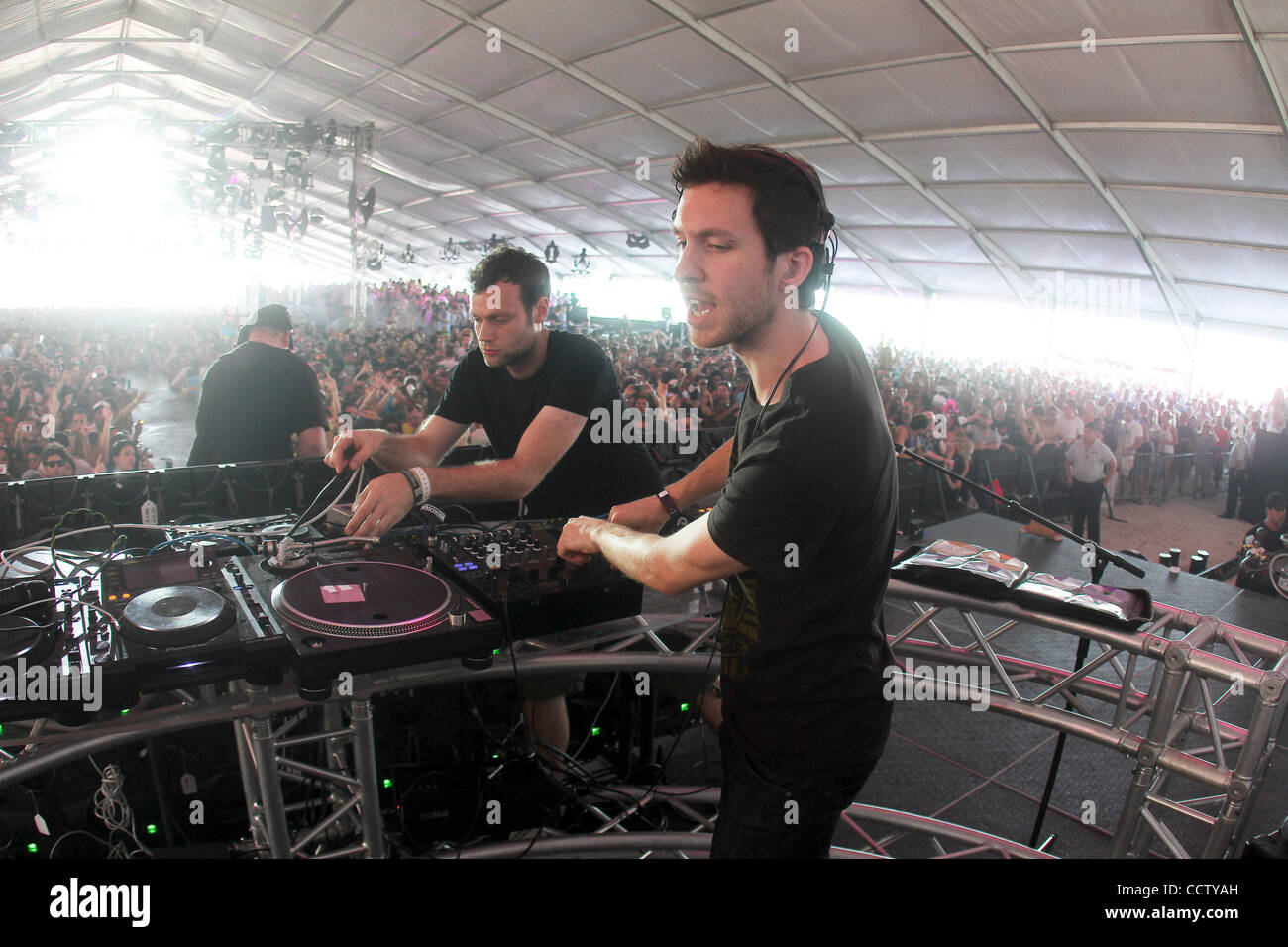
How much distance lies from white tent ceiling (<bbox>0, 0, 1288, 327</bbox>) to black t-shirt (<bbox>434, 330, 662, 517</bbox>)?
9.24 m

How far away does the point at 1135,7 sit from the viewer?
8.25 metres

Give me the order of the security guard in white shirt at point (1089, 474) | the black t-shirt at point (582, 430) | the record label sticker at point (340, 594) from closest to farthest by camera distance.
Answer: the record label sticker at point (340, 594), the black t-shirt at point (582, 430), the security guard in white shirt at point (1089, 474)

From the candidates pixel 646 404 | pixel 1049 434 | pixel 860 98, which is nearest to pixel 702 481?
pixel 646 404

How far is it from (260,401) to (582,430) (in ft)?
8.70

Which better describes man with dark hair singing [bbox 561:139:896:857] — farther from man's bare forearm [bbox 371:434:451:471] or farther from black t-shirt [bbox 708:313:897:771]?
man's bare forearm [bbox 371:434:451:471]

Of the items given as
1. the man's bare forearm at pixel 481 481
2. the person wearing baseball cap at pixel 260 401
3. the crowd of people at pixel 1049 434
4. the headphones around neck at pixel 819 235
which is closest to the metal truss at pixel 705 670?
the man's bare forearm at pixel 481 481

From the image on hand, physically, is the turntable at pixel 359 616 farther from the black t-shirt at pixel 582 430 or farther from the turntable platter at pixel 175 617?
the black t-shirt at pixel 582 430

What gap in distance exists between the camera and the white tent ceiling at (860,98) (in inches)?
374

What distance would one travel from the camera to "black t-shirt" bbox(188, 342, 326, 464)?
161 inches

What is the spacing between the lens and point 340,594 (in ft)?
4.78

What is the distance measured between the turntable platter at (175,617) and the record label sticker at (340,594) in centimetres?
17
